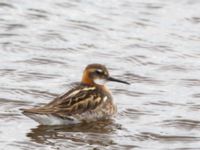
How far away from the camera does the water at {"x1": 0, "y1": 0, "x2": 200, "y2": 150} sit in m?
12.3

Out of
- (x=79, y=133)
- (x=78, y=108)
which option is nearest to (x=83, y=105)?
(x=78, y=108)

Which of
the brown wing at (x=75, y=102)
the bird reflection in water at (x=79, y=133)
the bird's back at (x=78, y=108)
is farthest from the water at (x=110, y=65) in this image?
the brown wing at (x=75, y=102)

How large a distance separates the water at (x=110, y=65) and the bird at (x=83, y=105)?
0.15m

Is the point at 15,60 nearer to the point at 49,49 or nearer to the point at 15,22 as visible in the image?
the point at 49,49

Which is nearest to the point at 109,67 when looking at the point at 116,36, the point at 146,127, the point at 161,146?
the point at 116,36

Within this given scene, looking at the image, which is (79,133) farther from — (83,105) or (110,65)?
(110,65)

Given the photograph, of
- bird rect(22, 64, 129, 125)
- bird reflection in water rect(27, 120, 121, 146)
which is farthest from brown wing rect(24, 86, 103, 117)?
Result: bird reflection in water rect(27, 120, 121, 146)

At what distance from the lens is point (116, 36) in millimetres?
17891

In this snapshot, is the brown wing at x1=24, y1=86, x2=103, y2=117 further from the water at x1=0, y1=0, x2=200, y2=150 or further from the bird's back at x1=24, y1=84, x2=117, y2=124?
the water at x1=0, y1=0, x2=200, y2=150

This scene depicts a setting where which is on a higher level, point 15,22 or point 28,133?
point 15,22

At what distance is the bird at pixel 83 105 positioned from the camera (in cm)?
1255

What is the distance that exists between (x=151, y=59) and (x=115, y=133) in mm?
4080

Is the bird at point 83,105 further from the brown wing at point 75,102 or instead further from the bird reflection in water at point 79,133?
the bird reflection in water at point 79,133

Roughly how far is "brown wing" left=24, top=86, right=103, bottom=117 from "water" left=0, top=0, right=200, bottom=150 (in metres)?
0.27
